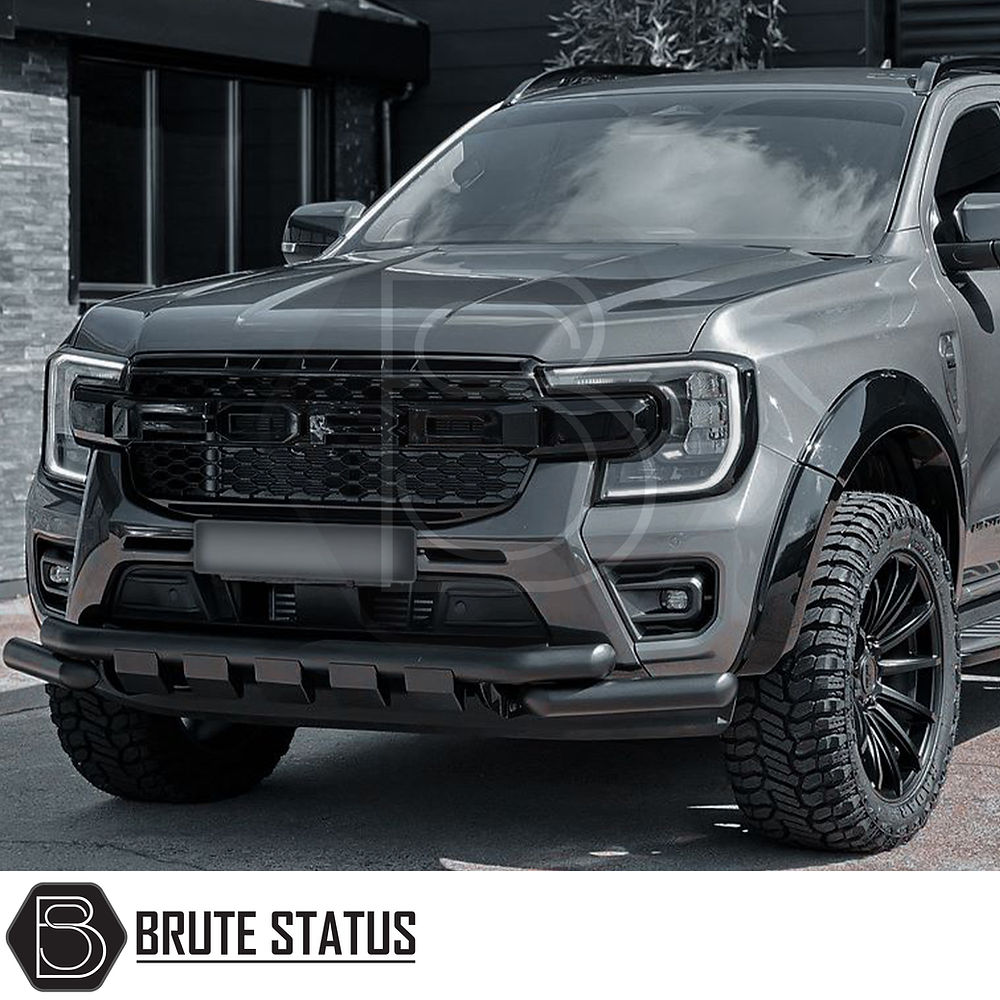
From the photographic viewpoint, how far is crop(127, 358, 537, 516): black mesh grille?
4.46 meters

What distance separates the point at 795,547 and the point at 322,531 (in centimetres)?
104

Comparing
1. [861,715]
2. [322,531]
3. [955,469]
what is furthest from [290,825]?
[955,469]

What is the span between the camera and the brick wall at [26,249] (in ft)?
32.7

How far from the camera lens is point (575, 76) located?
6793 millimetres

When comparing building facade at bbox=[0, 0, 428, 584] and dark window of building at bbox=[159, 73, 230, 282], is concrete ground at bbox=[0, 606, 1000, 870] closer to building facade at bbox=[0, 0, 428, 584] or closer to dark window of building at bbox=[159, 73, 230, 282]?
building facade at bbox=[0, 0, 428, 584]

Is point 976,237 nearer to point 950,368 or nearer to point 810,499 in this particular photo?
point 950,368

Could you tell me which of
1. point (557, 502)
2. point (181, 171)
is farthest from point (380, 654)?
point (181, 171)

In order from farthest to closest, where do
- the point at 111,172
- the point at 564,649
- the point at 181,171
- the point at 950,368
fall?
1. the point at 181,171
2. the point at 111,172
3. the point at 950,368
4. the point at 564,649

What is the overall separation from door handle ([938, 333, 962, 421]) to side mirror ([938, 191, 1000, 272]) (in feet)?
0.79

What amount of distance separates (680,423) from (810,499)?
0.38m

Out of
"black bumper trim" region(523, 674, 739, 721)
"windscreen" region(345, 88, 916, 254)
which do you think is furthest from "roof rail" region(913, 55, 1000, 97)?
"black bumper trim" region(523, 674, 739, 721)

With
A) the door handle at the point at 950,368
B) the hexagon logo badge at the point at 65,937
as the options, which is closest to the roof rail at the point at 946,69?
the door handle at the point at 950,368

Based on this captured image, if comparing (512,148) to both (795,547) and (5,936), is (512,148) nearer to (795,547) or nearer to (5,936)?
(795,547)

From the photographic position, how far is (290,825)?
5426 mm
